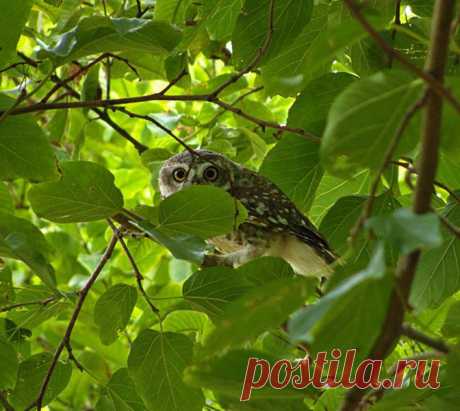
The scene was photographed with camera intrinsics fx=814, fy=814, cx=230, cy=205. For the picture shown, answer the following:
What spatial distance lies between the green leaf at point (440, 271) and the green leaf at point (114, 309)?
483 millimetres

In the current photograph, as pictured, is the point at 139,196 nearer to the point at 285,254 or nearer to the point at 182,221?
the point at 285,254

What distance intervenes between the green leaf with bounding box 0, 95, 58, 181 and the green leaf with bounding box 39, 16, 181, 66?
4.9 inches

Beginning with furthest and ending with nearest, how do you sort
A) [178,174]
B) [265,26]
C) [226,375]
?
[178,174] < [265,26] < [226,375]

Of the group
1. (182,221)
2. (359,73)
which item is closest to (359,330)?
(182,221)

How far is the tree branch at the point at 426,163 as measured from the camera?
2.10 ft

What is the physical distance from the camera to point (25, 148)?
126cm

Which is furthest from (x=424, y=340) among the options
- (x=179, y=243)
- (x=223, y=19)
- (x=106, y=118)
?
(x=106, y=118)

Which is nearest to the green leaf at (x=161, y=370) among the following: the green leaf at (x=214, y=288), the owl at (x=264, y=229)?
the green leaf at (x=214, y=288)

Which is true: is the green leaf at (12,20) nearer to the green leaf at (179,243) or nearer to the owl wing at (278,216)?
the green leaf at (179,243)

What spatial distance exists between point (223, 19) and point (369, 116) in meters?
0.91

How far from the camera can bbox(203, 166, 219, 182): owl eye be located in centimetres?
238

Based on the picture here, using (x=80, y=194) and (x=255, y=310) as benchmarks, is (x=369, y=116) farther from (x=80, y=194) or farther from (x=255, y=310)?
(x=80, y=194)

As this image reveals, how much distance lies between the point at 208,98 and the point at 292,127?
209 mm

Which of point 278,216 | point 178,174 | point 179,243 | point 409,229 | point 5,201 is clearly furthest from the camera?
point 178,174
